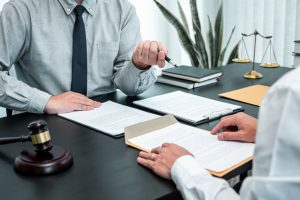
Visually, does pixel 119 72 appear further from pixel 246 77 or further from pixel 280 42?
pixel 280 42

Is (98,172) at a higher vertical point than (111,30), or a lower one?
lower

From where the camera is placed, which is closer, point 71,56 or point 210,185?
point 210,185

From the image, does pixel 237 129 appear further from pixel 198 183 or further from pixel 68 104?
pixel 68 104

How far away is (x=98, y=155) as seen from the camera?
1036 mm

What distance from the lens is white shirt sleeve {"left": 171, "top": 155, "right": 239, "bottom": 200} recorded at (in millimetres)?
821

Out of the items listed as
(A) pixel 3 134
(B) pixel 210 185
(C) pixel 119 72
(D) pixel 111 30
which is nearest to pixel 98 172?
(B) pixel 210 185

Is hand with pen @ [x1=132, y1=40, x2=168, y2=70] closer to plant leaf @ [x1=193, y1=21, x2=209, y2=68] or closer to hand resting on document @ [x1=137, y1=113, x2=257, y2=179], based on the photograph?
hand resting on document @ [x1=137, y1=113, x2=257, y2=179]

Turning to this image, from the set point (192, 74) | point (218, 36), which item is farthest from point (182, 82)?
point (218, 36)

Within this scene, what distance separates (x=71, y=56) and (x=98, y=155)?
30.2 inches

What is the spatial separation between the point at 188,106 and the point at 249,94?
0.29m

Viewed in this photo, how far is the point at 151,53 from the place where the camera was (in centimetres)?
147

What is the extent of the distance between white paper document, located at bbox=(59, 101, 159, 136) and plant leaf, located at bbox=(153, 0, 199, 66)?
1527 millimetres

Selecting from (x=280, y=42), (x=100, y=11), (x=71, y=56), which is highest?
(x=100, y=11)

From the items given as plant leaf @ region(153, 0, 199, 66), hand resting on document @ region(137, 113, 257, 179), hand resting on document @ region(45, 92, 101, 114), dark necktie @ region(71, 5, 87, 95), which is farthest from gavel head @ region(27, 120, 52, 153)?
plant leaf @ region(153, 0, 199, 66)
